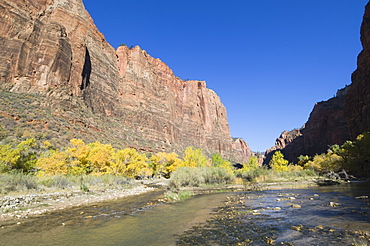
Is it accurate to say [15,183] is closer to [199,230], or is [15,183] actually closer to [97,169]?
[199,230]

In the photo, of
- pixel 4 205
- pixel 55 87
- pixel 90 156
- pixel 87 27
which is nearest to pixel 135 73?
pixel 87 27

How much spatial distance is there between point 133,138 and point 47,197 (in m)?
73.2

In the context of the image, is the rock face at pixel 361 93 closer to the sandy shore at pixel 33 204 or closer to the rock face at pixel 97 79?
the sandy shore at pixel 33 204

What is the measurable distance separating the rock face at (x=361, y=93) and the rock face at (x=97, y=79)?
71.3 m

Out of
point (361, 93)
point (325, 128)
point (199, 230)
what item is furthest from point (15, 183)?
point (325, 128)

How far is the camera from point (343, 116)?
321ft

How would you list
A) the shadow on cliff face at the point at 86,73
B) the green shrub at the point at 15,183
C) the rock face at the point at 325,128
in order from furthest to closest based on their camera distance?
the rock face at the point at 325,128 → the shadow on cliff face at the point at 86,73 → the green shrub at the point at 15,183

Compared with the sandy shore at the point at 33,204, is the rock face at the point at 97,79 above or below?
above

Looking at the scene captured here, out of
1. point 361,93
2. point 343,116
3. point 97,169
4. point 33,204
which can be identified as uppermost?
point 343,116

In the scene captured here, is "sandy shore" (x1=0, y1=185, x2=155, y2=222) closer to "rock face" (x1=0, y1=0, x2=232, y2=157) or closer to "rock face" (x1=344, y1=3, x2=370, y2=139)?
"rock face" (x1=0, y1=0, x2=232, y2=157)

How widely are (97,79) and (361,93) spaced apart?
93.3 meters

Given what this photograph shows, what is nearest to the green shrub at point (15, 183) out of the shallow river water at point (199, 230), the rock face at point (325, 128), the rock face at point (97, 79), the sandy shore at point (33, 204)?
the sandy shore at point (33, 204)

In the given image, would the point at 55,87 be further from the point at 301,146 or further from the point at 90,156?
the point at 301,146

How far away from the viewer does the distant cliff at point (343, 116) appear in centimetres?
6003
